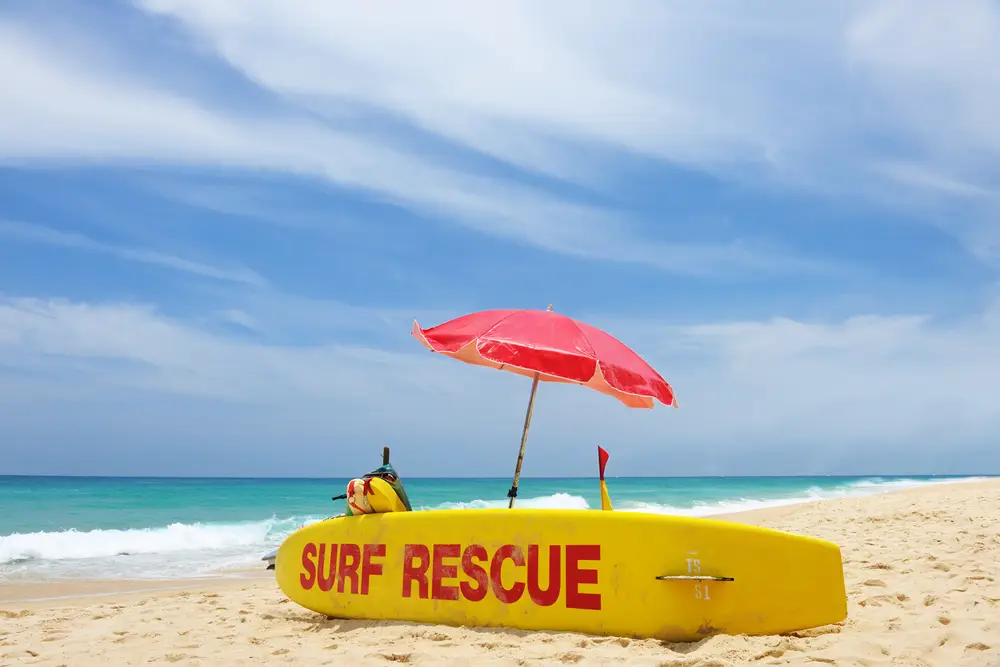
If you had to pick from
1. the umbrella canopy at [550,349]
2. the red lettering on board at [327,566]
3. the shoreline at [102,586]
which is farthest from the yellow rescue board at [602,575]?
the shoreline at [102,586]

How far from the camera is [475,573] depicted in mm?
3686

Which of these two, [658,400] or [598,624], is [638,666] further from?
[658,400]

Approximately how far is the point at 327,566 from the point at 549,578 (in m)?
1.38

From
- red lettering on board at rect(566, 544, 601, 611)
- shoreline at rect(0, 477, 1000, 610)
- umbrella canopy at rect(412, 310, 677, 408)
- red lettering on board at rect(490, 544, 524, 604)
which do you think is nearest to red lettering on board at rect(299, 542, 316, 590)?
red lettering on board at rect(490, 544, 524, 604)

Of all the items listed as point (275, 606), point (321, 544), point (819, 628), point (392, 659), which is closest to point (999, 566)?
point (819, 628)

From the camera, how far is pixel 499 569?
3641 millimetres

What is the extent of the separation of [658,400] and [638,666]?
1.49 m

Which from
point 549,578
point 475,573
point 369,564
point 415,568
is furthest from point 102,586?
point 549,578

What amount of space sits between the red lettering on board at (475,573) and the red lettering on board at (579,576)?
1.39 ft

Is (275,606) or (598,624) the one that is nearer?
(598,624)

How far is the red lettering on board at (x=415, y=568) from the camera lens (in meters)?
3.80

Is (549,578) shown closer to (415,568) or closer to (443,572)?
(443,572)

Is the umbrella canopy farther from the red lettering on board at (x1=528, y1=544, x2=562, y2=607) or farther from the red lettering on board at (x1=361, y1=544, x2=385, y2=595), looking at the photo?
the red lettering on board at (x1=361, y1=544, x2=385, y2=595)

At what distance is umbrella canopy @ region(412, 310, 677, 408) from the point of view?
360 centimetres
